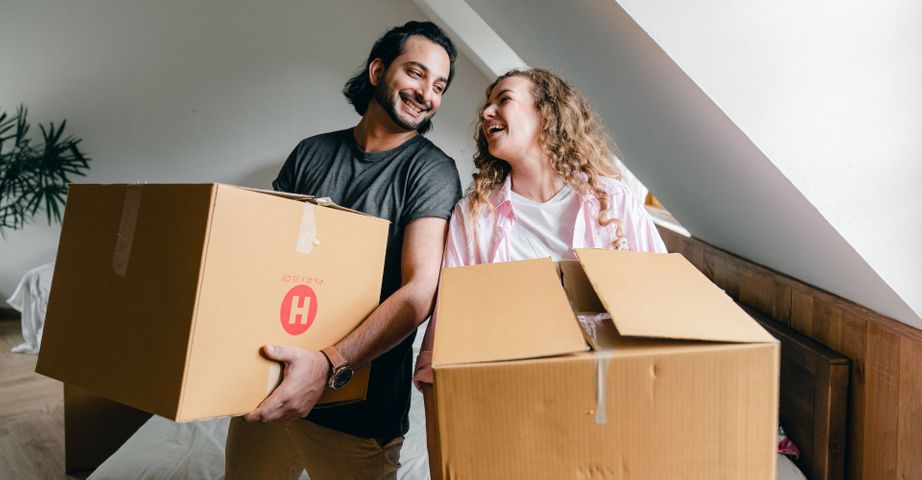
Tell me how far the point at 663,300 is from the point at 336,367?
1.78 feet

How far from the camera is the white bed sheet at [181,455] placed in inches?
A: 61.3

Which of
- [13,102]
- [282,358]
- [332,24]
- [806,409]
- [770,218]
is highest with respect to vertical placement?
[332,24]

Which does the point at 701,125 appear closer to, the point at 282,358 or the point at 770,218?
the point at 770,218

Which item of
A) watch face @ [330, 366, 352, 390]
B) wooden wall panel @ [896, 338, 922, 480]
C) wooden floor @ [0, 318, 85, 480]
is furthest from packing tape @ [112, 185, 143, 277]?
wooden floor @ [0, 318, 85, 480]

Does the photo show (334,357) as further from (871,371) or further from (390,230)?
(871,371)

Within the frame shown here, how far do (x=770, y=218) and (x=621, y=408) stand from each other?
71cm

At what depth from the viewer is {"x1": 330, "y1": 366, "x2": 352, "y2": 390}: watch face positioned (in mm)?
960

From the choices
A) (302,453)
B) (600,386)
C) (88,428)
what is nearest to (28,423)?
(88,428)

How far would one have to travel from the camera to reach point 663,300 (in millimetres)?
685

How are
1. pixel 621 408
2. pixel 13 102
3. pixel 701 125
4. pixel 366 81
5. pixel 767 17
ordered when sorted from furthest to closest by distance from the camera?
1. pixel 13 102
2. pixel 366 81
3. pixel 701 125
4. pixel 767 17
5. pixel 621 408

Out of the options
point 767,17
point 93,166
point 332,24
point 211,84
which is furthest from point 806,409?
point 93,166

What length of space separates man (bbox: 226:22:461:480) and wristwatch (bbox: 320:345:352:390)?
0.04 metres

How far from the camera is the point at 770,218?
111 cm

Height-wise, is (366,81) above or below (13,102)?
below
